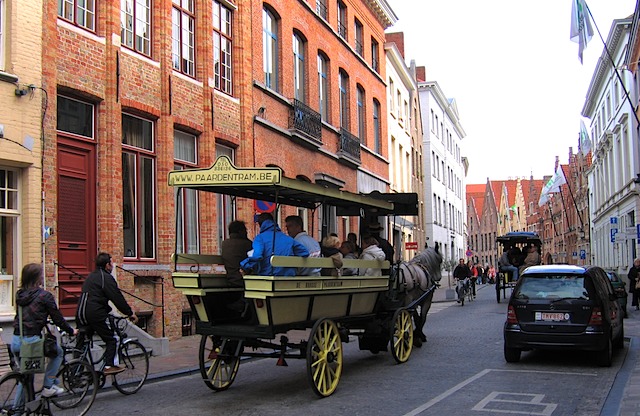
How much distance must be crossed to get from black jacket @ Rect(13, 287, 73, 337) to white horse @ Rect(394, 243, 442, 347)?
6.25m

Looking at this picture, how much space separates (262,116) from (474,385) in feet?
41.7

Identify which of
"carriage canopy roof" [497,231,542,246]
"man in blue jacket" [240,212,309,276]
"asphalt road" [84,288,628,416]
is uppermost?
"carriage canopy roof" [497,231,542,246]

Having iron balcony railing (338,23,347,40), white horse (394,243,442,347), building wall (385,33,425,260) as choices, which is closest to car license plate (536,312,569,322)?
white horse (394,243,442,347)

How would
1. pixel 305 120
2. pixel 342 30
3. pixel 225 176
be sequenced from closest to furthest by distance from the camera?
pixel 225 176
pixel 305 120
pixel 342 30

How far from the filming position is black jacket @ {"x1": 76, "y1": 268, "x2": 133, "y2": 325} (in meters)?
8.98

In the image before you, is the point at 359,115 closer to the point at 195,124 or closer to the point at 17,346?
the point at 195,124

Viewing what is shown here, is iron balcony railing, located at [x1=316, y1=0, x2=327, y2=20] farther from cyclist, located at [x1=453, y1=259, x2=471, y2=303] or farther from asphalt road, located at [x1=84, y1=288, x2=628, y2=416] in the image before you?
asphalt road, located at [x1=84, y1=288, x2=628, y2=416]

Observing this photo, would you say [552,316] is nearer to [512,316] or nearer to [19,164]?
[512,316]

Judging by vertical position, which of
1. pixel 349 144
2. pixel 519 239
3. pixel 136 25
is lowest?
pixel 519 239

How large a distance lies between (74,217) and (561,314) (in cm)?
861

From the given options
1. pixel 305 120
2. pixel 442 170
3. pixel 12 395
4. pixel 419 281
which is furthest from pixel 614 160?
pixel 12 395

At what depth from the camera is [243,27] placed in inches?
776

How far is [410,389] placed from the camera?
365 inches

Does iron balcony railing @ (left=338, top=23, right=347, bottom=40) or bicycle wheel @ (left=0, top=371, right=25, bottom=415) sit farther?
iron balcony railing @ (left=338, top=23, right=347, bottom=40)
